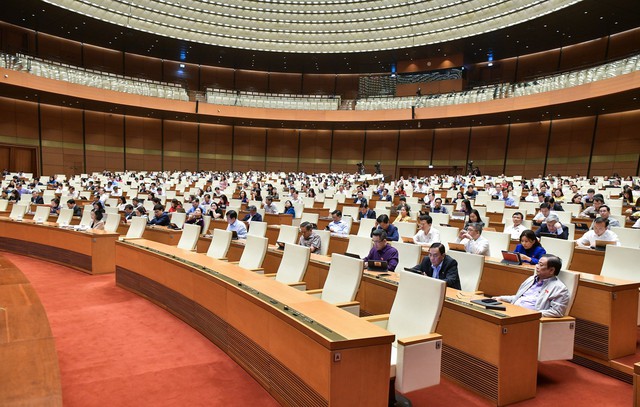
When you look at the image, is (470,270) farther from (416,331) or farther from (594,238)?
(594,238)

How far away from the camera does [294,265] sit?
450 cm

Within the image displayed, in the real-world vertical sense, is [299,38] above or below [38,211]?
above

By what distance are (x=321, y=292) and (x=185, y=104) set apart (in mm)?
20268

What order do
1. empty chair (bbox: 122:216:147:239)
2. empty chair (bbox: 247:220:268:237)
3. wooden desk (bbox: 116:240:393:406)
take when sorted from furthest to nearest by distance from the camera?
empty chair (bbox: 122:216:147:239) < empty chair (bbox: 247:220:268:237) < wooden desk (bbox: 116:240:393:406)

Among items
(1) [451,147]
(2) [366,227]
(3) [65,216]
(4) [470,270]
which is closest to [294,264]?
(4) [470,270]

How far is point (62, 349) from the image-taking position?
3.78 meters

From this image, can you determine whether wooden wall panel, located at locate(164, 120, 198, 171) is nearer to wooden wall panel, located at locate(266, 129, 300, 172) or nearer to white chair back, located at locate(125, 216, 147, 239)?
wooden wall panel, located at locate(266, 129, 300, 172)

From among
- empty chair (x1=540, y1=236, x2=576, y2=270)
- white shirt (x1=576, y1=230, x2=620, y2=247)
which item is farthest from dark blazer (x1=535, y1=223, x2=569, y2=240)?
empty chair (x1=540, y1=236, x2=576, y2=270)

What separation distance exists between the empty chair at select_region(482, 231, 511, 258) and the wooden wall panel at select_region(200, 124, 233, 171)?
23.0 meters

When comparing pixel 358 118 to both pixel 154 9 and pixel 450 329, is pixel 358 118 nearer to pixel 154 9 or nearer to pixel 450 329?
pixel 154 9

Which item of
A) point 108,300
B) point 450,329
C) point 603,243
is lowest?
point 108,300

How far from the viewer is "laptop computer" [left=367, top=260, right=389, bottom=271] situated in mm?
4359

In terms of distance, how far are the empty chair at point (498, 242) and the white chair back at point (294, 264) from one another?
9.30ft

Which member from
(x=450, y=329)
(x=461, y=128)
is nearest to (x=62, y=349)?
(x=450, y=329)
